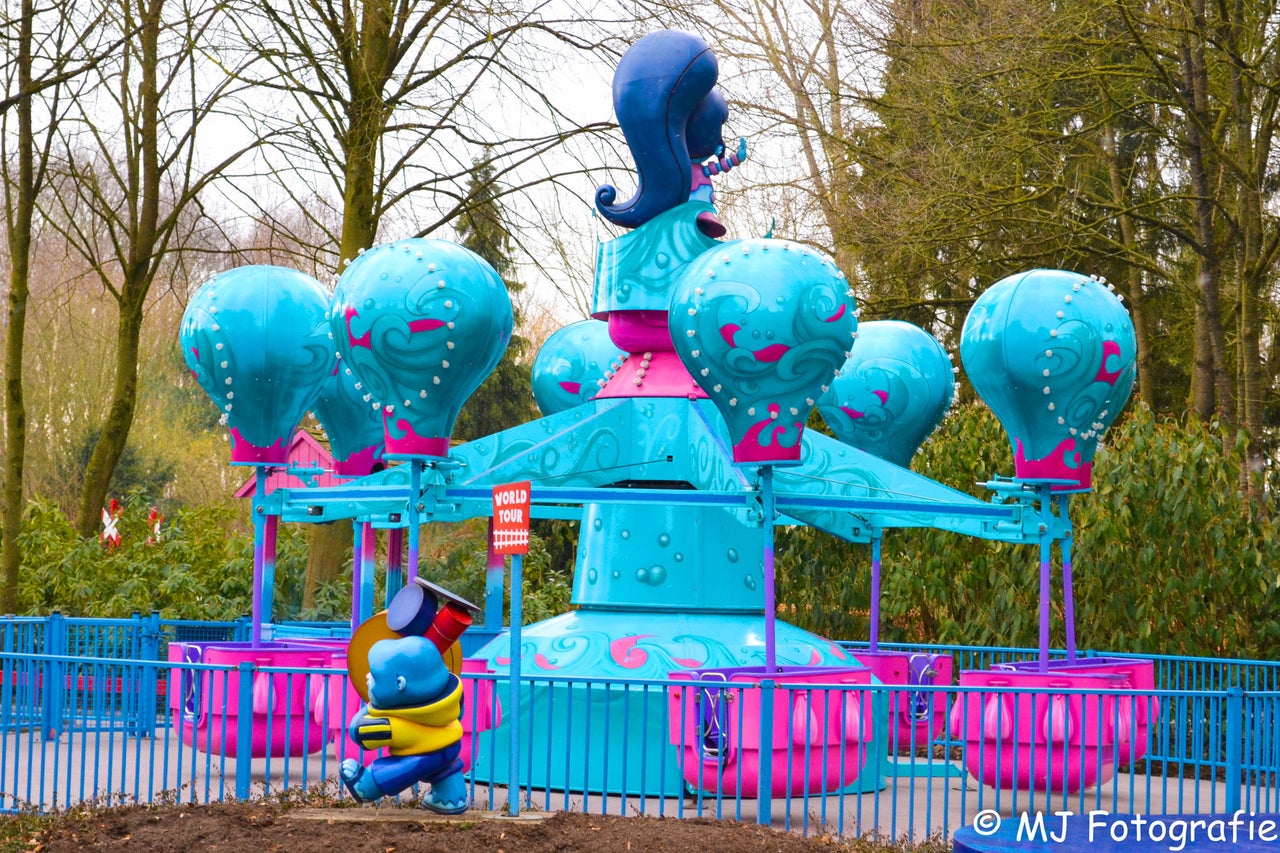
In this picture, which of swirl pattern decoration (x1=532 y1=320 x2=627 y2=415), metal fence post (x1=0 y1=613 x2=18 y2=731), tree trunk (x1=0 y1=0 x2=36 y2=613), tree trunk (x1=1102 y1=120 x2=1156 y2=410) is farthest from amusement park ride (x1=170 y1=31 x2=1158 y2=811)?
tree trunk (x1=1102 y1=120 x2=1156 y2=410)

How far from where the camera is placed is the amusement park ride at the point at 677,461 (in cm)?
877

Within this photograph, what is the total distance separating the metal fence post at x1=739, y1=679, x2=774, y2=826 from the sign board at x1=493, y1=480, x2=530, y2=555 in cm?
161

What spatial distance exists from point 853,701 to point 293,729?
153 inches

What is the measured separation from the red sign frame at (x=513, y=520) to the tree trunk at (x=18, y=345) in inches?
389

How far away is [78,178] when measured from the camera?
18.0m

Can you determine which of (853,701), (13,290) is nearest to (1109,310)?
(853,701)

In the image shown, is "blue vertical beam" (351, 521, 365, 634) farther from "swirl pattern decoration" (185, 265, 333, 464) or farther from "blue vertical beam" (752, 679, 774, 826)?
"blue vertical beam" (752, 679, 774, 826)

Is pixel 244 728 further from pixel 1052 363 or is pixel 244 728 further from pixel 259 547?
pixel 1052 363

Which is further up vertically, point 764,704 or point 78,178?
point 78,178

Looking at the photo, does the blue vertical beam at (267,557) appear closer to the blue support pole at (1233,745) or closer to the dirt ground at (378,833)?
the dirt ground at (378,833)

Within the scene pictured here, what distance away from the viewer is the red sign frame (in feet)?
25.7

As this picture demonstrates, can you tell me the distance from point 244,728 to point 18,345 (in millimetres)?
9551

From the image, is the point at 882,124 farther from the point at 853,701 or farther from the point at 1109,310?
the point at 853,701

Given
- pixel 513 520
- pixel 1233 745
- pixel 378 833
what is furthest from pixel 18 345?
pixel 1233 745
